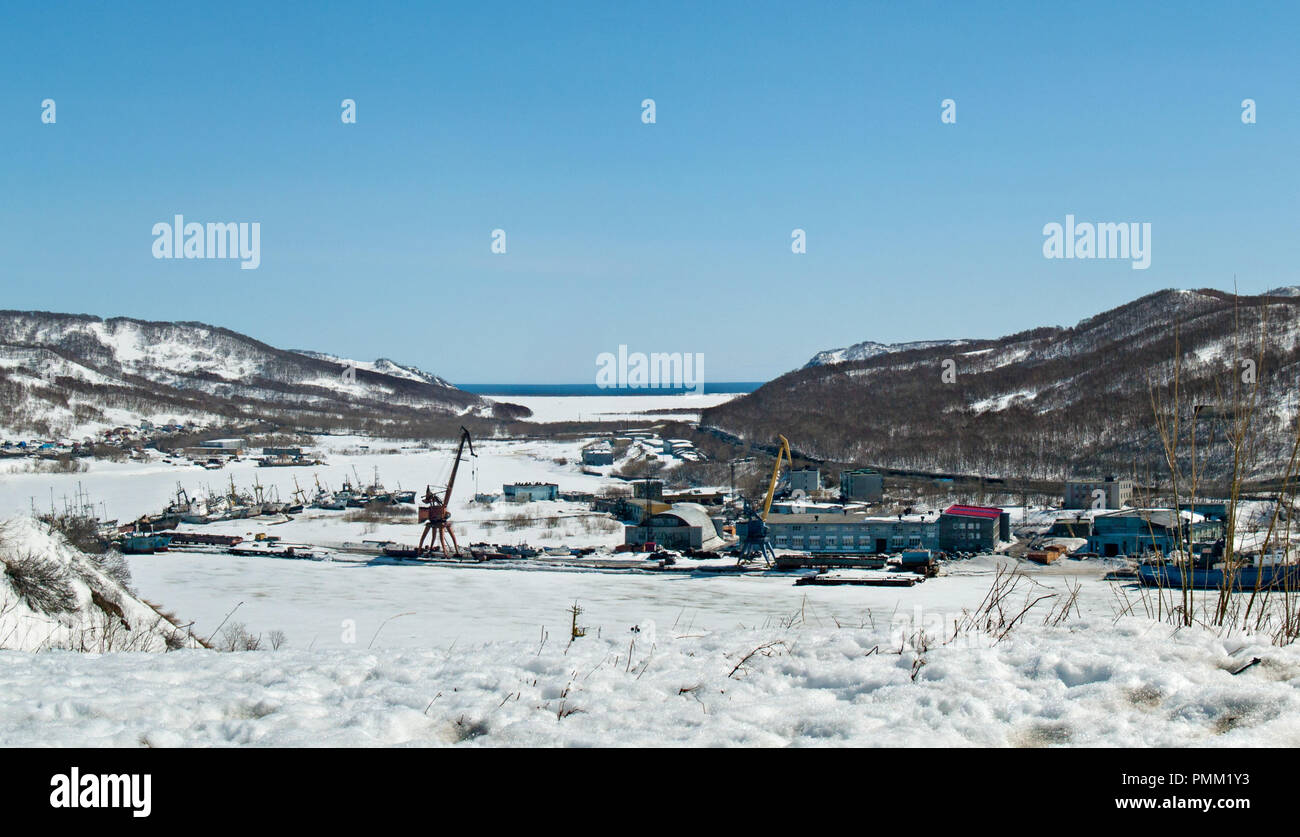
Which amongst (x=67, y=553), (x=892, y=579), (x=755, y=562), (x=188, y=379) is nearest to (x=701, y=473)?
(x=755, y=562)

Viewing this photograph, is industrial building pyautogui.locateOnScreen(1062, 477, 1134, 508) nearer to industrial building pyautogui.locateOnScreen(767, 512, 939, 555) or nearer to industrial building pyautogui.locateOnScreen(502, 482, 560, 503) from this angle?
industrial building pyautogui.locateOnScreen(767, 512, 939, 555)

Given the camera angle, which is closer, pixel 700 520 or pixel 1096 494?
pixel 700 520

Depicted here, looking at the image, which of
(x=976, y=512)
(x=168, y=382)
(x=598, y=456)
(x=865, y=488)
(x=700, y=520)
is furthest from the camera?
(x=168, y=382)

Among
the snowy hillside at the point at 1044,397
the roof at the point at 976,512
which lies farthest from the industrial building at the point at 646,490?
the snowy hillside at the point at 1044,397

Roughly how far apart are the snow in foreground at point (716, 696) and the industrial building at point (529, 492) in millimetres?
50919

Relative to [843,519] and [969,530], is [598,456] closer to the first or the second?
[843,519]

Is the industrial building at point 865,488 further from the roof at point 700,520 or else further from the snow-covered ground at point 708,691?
the snow-covered ground at point 708,691

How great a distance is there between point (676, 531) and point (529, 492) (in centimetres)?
1700

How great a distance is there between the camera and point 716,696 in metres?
3.53

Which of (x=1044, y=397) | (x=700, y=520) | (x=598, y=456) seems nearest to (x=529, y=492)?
(x=700, y=520)

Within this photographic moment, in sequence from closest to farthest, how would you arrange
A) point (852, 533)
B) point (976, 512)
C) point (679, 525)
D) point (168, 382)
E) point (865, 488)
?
point (976, 512) → point (852, 533) → point (679, 525) → point (865, 488) → point (168, 382)

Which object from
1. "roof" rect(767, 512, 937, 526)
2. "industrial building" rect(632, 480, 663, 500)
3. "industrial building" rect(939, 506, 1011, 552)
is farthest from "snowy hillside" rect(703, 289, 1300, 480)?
"industrial building" rect(632, 480, 663, 500)

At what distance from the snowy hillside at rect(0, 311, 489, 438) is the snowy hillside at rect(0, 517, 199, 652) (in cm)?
9035

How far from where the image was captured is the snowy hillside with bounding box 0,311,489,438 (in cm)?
10238
